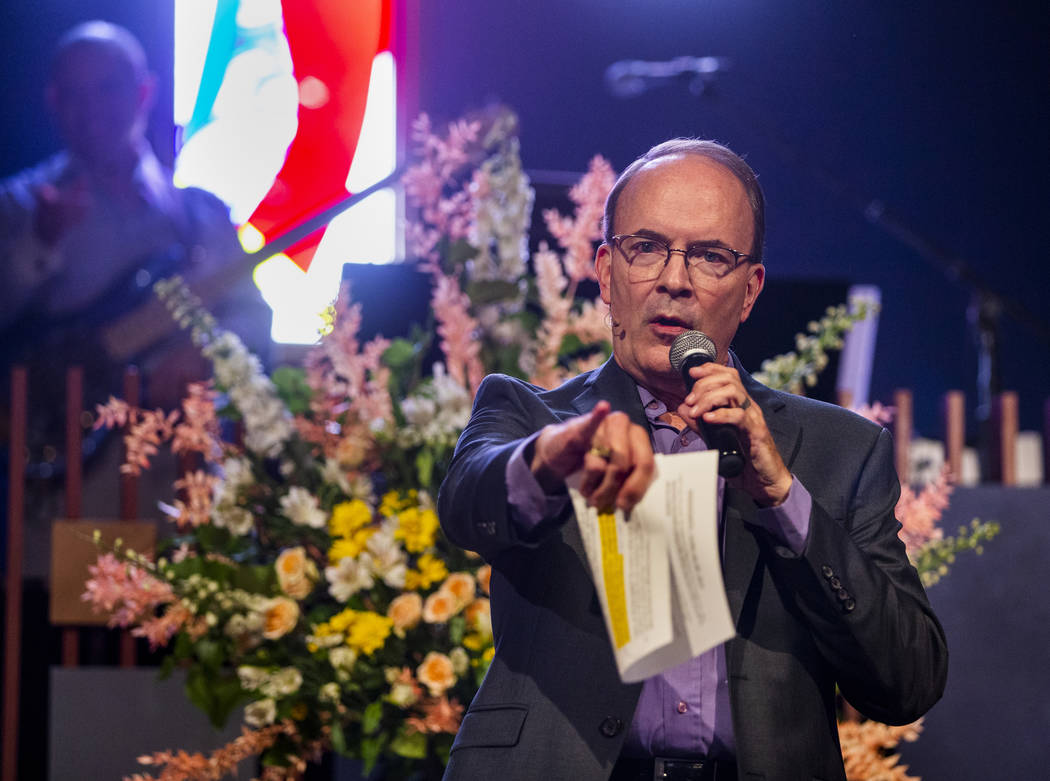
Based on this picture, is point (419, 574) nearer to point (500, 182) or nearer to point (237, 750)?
point (237, 750)

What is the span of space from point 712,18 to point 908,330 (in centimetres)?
183

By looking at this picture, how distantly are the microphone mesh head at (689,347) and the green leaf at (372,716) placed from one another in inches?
37.9

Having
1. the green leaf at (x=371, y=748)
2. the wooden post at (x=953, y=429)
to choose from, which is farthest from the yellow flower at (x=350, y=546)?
the wooden post at (x=953, y=429)

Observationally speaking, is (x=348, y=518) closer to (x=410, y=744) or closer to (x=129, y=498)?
(x=410, y=744)

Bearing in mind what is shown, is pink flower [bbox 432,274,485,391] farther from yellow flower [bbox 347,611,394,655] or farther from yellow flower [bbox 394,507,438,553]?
yellow flower [bbox 347,611,394,655]

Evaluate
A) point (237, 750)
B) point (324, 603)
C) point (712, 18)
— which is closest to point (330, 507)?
point (324, 603)

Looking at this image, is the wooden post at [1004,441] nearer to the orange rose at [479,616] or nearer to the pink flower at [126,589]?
the orange rose at [479,616]

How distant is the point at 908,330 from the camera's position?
5.73 m

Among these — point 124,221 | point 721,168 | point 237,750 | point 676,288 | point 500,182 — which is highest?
point 124,221

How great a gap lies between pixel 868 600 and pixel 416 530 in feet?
3.21

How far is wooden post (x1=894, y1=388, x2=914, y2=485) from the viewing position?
292cm

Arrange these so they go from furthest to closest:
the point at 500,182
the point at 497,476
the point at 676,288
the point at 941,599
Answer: the point at 941,599 < the point at 500,182 < the point at 676,288 < the point at 497,476

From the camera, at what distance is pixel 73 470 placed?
A: 8.80ft

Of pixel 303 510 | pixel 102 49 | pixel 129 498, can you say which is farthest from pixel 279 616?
pixel 102 49
